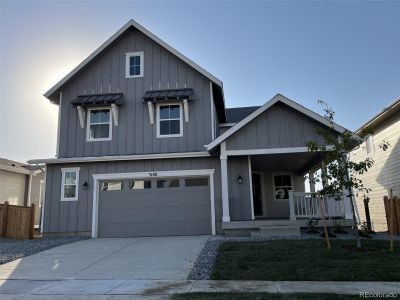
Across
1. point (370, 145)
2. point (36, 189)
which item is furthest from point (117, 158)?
point (370, 145)

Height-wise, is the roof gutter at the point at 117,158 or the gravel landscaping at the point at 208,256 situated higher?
the roof gutter at the point at 117,158

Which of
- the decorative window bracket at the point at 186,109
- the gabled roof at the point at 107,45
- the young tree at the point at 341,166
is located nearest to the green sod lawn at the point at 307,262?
the young tree at the point at 341,166

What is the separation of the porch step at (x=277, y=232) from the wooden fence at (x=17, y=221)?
325 inches

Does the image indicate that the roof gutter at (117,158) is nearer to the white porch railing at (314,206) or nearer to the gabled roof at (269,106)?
the gabled roof at (269,106)

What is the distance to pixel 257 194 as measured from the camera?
17438 mm

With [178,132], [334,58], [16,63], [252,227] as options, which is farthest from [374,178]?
[16,63]

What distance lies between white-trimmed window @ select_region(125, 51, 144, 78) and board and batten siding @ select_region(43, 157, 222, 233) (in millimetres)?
3786

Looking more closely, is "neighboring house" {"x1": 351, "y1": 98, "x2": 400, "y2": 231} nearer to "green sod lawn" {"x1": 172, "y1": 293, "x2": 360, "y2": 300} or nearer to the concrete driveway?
the concrete driveway

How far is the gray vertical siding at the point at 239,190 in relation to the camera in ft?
44.3

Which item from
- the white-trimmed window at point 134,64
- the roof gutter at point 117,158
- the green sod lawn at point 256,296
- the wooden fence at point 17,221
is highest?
the white-trimmed window at point 134,64

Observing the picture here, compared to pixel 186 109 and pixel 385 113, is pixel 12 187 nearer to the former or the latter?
pixel 186 109

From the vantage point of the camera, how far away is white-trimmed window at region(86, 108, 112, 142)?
15.1 metres

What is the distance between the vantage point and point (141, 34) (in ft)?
51.9

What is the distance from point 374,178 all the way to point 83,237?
Result: 13.5 m
